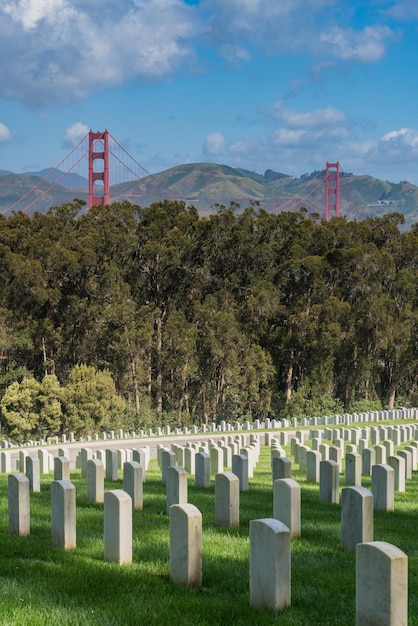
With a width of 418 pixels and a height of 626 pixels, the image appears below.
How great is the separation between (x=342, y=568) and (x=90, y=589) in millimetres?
1921

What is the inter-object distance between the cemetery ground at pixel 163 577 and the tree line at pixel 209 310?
116 feet

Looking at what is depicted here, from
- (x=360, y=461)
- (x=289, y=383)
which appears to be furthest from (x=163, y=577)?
(x=289, y=383)

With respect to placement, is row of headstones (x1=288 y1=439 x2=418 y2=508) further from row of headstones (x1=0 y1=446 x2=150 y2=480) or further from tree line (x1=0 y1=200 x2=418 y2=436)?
tree line (x1=0 y1=200 x2=418 y2=436)

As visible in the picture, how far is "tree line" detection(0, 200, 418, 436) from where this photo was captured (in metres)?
47.8

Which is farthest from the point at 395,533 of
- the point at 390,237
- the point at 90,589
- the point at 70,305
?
the point at 390,237

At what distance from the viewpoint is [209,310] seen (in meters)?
49.4

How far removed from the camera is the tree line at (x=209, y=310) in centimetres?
4778

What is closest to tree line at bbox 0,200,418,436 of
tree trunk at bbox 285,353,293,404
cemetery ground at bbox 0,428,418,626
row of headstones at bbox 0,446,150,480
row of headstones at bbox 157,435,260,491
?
tree trunk at bbox 285,353,293,404

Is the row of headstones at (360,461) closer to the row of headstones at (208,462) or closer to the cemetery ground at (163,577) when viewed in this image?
the row of headstones at (208,462)

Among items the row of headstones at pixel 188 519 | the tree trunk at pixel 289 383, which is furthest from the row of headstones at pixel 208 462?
the tree trunk at pixel 289 383

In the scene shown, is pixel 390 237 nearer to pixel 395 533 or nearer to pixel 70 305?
pixel 70 305

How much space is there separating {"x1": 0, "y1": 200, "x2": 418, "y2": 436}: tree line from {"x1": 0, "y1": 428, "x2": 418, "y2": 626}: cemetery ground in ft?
116

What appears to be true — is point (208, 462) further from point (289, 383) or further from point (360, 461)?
point (289, 383)

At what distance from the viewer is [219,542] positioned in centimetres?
755
